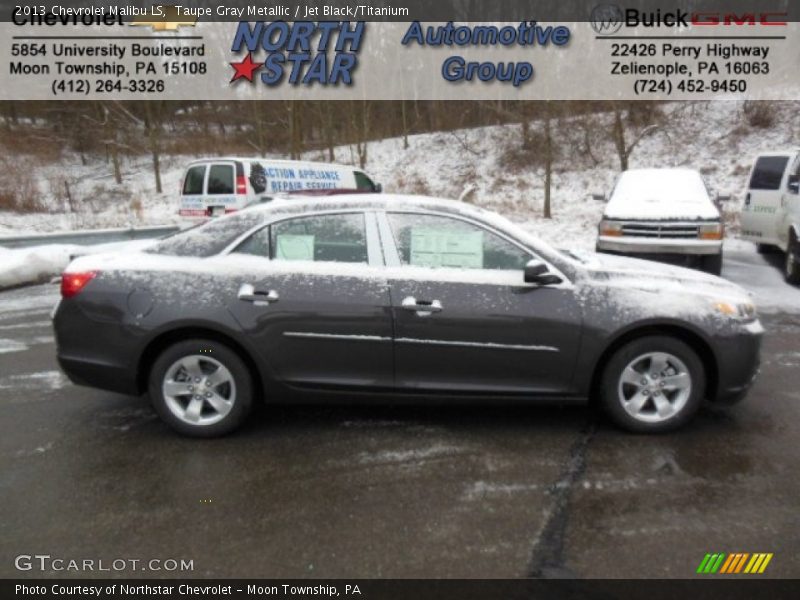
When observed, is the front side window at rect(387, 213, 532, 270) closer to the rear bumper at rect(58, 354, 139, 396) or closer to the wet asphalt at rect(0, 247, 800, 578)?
the wet asphalt at rect(0, 247, 800, 578)

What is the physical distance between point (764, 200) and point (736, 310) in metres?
7.97

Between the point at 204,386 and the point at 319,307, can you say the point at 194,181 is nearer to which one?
the point at 204,386

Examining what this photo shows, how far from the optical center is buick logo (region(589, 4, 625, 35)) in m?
21.5

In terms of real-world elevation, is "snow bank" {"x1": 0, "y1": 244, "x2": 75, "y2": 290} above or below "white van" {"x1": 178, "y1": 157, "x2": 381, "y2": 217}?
below

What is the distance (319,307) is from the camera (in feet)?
12.2

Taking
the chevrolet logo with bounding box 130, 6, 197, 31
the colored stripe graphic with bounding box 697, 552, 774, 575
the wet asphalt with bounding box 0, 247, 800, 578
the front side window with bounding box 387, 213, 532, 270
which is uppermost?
the chevrolet logo with bounding box 130, 6, 197, 31

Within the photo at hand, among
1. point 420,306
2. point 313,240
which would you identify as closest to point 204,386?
point 313,240

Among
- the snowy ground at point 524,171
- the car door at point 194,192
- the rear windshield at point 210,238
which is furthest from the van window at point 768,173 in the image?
the car door at point 194,192

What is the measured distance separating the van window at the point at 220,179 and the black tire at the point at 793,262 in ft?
34.9

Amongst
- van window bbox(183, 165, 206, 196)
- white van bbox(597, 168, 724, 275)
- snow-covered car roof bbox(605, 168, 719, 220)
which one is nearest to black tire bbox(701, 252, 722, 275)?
white van bbox(597, 168, 724, 275)

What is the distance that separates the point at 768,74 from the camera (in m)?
25.2

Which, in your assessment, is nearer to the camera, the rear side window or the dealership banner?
the rear side window

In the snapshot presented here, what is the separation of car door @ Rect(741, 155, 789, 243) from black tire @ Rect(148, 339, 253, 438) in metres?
9.49
